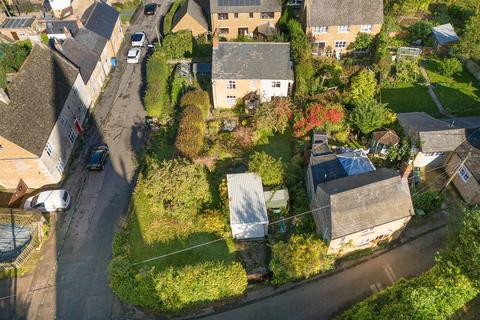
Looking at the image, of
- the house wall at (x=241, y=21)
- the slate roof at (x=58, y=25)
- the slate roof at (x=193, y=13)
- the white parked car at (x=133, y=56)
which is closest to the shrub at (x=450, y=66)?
the house wall at (x=241, y=21)

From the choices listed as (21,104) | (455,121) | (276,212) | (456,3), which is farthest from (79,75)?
(456,3)

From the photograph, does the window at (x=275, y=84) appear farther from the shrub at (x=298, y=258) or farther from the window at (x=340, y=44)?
the shrub at (x=298, y=258)

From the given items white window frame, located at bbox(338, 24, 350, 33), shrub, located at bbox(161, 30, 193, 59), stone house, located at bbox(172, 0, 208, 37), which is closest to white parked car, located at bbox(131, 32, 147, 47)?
stone house, located at bbox(172, 0, 208, 37)

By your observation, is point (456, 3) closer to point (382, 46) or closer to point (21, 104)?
point (382, 46)

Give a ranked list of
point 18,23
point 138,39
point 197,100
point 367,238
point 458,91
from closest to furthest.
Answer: point 367,238, point 197,100, point 458,91, point 138,39, point 18,23

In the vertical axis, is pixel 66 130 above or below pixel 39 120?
below

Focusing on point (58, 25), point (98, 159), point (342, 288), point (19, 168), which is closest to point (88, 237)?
point (98, 159)

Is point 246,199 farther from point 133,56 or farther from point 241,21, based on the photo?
point 241,21
